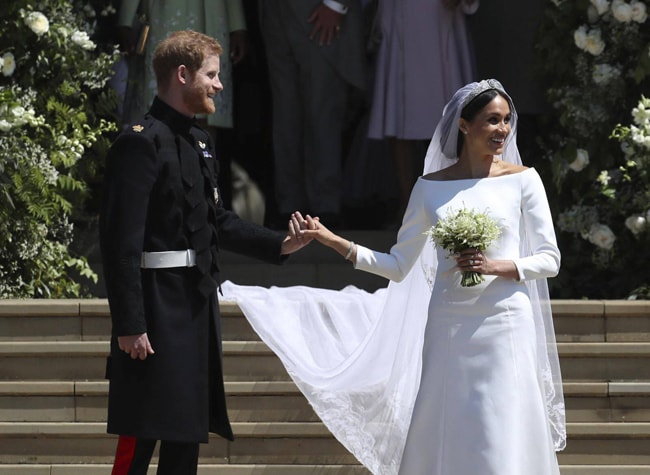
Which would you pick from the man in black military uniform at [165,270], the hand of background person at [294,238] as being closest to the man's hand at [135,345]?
the man in black military uniform at [165,270]

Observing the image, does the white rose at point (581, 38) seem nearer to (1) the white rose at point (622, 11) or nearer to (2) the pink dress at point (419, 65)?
(1) the white rose at point (622, 11)

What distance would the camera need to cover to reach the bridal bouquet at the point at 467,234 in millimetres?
4984

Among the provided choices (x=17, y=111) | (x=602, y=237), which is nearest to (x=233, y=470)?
(x=17, y=111)

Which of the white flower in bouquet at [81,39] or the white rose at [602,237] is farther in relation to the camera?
the white flower in bouquet at [81,39]

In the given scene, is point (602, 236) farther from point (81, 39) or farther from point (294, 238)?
point (81, 39)

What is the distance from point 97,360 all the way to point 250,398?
0.66m

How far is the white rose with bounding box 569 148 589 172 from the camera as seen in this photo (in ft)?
24.8

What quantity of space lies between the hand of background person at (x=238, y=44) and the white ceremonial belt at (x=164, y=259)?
12.0 feet

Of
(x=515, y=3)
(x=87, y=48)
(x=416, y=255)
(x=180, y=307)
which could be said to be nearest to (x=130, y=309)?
(x=180, y=307)

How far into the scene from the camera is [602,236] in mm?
7324

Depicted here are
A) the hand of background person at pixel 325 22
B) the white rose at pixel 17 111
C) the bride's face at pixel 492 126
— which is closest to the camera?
the bride's face at pixel 492 126

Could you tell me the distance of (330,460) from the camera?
6.20 meters

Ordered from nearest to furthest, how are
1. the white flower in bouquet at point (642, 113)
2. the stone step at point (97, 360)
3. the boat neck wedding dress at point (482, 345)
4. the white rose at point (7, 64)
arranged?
the boat neck wedding dress at point (482, 345) → the stone step at point (97, 360) → the white flower in bouquet at point (642, 113) → the white rose at point (7, 64)

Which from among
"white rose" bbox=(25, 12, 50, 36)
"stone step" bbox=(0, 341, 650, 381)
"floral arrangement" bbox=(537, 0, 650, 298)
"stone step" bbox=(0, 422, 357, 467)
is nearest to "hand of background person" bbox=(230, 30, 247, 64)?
"white rose" bbox=(25, 12, 50, 36)
